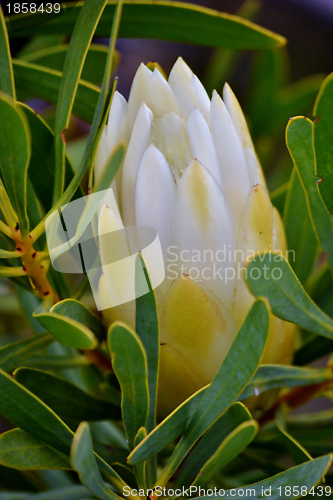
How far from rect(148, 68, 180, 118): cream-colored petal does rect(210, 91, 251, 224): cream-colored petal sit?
51 mm

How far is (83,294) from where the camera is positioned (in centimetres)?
51

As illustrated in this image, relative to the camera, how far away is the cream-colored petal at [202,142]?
1.46 ft

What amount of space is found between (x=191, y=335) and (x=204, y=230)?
10cm

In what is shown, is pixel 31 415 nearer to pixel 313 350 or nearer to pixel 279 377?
pixel 279 377

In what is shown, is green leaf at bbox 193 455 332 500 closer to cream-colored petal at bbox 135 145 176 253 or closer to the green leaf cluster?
the green leaf cluster

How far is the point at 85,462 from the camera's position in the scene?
0.33 m

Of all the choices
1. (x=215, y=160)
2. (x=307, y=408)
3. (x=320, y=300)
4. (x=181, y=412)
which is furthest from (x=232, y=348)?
(x=307, y=408)

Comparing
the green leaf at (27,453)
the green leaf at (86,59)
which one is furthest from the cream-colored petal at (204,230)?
the green leaf at (86,59)

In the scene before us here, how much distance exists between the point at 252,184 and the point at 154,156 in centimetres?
11

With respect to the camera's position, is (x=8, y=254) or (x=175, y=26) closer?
(x=8, y=254)

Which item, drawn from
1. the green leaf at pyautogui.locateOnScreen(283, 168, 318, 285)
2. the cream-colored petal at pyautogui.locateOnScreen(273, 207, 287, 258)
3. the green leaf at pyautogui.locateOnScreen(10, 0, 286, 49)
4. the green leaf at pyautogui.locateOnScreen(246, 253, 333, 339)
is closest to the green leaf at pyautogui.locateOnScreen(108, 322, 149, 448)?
the green leaf at pyautogui.locateOnScreen(246, 253, 333, 339)

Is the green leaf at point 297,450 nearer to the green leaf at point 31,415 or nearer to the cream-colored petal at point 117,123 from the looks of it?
the green leaf at point 31,415

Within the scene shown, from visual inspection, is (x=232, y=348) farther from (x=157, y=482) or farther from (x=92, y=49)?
(x=92, y=49)

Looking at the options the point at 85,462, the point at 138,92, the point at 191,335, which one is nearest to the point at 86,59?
the point at 138,92
